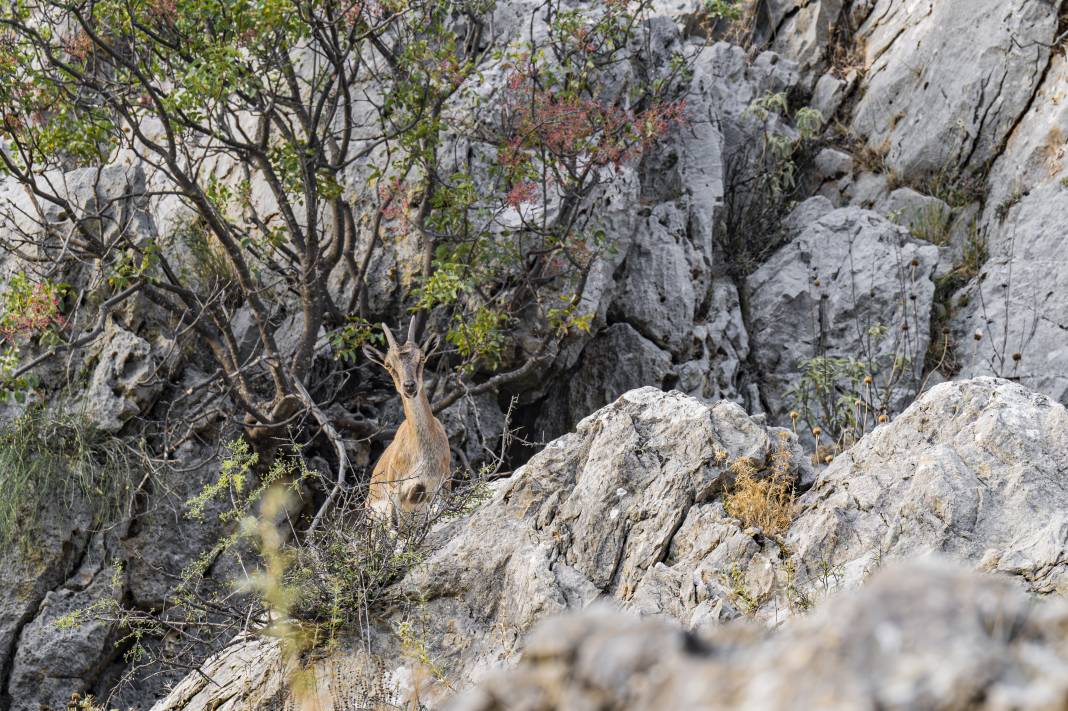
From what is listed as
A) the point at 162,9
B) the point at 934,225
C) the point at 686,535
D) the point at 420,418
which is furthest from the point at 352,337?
the point at 934,225

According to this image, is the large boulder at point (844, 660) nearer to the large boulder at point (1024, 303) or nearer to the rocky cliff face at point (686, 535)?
the rocky cliff face at point (686, 535)

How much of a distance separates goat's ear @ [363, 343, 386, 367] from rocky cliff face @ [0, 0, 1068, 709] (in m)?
0.93

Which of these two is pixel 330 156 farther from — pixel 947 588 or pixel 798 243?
pixel 947 588

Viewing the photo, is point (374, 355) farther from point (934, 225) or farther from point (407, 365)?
point (934, 225)

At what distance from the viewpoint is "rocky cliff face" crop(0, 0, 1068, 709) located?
4730 mm

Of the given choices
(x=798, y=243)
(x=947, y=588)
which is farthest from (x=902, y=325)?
(x=947, y=588)

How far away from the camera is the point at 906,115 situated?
12.3 meters

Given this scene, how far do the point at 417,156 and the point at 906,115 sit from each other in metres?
6.34

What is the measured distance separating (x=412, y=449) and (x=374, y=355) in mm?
1725

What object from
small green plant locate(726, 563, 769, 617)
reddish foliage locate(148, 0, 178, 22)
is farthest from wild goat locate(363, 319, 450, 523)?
reddish foliage locate(148, 0, 178, 22)

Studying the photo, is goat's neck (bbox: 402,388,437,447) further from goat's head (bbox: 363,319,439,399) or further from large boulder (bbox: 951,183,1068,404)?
large boulder (bbox: 951,183,1068,404)

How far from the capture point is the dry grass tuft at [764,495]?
5270 mm

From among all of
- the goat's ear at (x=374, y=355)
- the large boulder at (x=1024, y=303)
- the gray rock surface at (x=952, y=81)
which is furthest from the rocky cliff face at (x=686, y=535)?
the gray rock surface at (x=952, y=81)

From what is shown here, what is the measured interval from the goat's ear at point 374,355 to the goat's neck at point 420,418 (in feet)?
1.94
